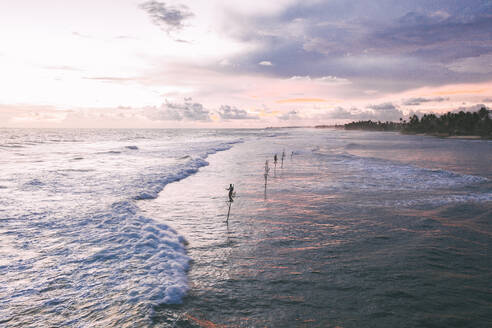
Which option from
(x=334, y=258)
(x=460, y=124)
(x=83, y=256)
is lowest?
(x=83, y=256)

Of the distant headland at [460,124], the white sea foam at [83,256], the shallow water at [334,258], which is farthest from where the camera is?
the distant headland at [460,124]

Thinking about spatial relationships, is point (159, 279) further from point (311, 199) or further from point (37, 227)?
point (311, 199)

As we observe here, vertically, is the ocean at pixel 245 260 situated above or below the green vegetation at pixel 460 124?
below

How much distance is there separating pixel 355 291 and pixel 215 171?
846 inches

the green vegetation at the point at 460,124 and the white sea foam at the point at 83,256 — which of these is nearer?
the white sea foam at the point at 83,256

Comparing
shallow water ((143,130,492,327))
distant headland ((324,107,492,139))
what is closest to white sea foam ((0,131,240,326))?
shallow water ((143,130,492,327))

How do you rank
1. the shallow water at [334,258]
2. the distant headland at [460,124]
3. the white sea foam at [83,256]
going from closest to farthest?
1. the shallow water at [334,258]
2. the white sea foam at [83,256]
3. the distant headland at [460,124]

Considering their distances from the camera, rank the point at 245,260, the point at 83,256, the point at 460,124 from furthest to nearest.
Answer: the point at 460,124, the point at 83,256, the point at 245,260

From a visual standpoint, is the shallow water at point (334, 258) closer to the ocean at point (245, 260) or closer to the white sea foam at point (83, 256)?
the ocean at point (245, 260)

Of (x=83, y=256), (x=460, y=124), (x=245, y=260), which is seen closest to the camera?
(x=245, y=260)

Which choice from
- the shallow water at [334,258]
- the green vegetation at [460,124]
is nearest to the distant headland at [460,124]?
the green vegetation at [460,124]

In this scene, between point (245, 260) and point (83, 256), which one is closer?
point (245, 260)

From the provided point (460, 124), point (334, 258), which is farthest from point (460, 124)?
point (334, 258)

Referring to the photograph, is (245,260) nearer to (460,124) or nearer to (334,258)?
(334,258)
